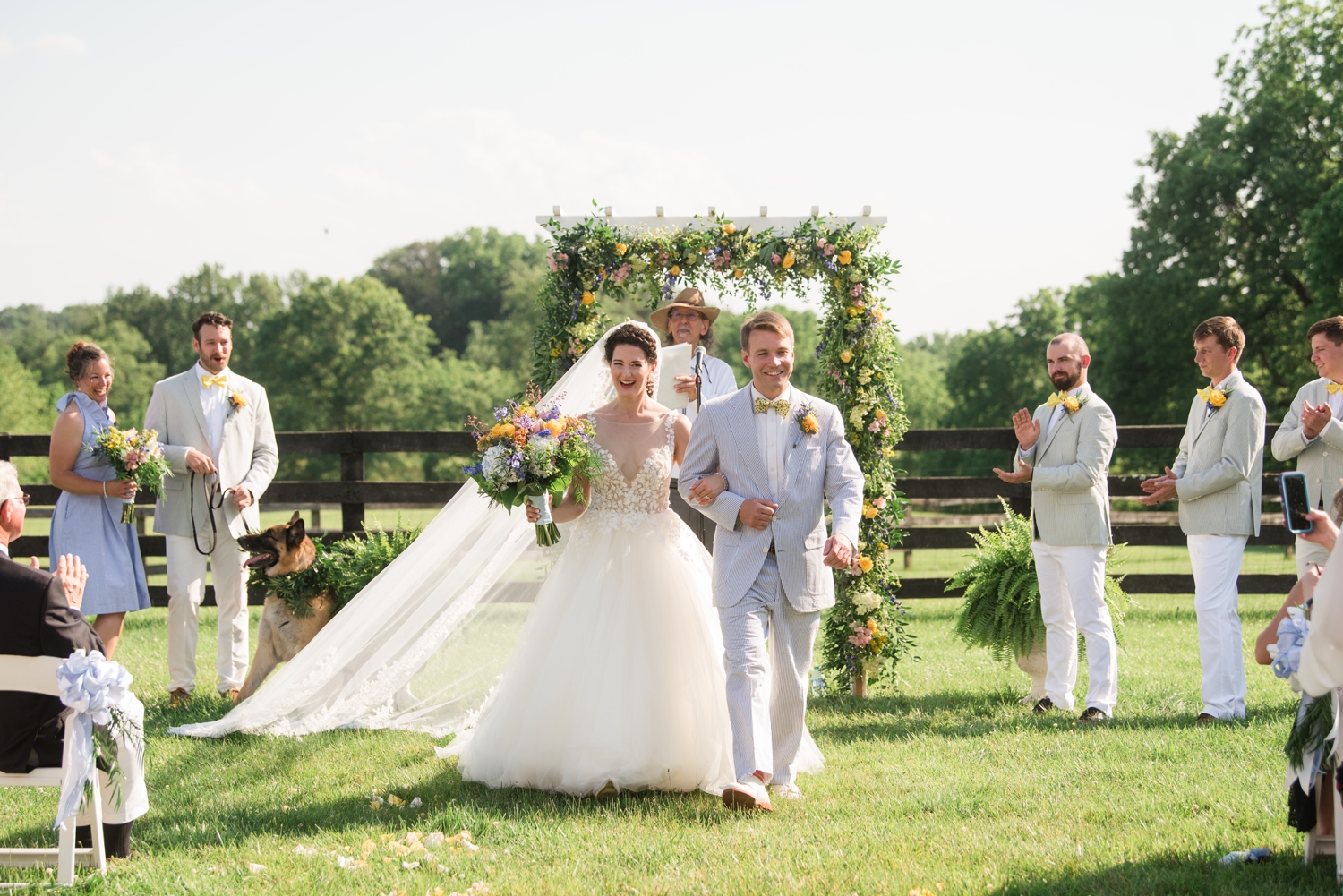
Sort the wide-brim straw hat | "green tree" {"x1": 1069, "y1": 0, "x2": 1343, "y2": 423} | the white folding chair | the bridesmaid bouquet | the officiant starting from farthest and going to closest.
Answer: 1. "green tree" {"x1": 1069, "y1": 0, "x2": 1343, "y2": 423}
2. the wide-brim straw hat
3. the officiant
4. the bridesmaid bouquet
5. the white folding chair

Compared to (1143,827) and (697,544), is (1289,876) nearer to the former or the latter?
(1143,827)

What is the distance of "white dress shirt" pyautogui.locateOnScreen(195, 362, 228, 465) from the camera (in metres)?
7.14

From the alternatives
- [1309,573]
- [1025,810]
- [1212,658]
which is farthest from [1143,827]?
[1212,658]

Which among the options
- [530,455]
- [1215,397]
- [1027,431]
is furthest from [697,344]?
[1215,397]

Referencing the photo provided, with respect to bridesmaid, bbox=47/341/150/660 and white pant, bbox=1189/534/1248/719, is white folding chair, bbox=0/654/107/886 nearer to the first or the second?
bridesmaid, bbox=47/341/150/660

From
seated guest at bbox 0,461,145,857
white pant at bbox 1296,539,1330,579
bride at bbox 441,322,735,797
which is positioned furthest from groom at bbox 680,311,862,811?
white pant at bbox 1296,539,1330,579

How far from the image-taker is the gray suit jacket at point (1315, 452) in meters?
6.05

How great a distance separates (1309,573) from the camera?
3598 millimetres

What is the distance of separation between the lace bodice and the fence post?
18.1ft

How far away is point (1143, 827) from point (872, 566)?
122 inches

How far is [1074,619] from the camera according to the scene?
6.48 meters

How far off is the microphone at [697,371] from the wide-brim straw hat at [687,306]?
0.26 metres

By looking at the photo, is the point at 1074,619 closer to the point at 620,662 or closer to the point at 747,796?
the point at 747,796

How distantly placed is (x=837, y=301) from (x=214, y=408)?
167 inches
